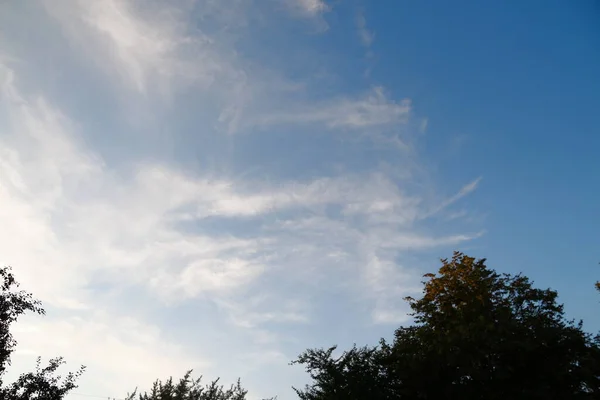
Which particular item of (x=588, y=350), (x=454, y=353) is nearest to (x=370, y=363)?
(x=454, y=353)

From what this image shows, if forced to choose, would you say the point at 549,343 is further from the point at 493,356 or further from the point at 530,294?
the point at 530,294

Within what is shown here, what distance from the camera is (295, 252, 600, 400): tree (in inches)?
788

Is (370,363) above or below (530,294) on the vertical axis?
below

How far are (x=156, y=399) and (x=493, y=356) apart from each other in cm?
2603

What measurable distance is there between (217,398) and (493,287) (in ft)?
80.0

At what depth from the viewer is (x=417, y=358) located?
22.0 meters

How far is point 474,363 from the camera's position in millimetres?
20750

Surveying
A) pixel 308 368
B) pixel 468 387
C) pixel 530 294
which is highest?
pixel 530 294

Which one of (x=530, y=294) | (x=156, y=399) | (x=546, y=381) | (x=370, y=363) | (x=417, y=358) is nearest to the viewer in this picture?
(x=546, y=381)

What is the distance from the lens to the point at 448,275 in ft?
91.9

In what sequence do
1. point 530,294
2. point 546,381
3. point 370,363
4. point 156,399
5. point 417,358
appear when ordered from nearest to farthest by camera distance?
point 546,381 < point 417,358 < point 370,363 < point 530,294 < point 156,399

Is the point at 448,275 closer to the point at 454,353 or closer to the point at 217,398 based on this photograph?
the point at 454,353

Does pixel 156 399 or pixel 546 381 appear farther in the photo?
pixel 156 399

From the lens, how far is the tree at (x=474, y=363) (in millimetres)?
20016
